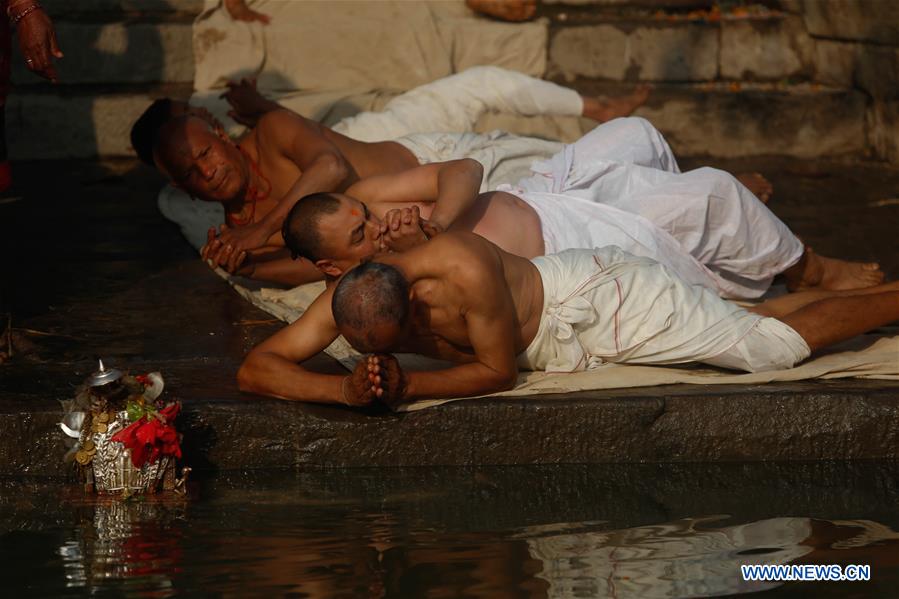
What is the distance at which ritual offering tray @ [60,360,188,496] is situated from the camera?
415 cm

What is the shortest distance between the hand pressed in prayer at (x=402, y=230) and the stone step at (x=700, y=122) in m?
3.68

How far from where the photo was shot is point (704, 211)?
5.38 m

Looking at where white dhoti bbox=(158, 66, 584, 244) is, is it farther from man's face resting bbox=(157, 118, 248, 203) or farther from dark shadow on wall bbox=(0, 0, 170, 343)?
man's face resting bbox=(157, 118, 248, 203)

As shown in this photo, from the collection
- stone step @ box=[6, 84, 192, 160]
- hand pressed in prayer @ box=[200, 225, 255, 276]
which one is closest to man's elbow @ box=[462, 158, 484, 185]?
hand pressed in prayer @ box=[200, 225, 255, 276]

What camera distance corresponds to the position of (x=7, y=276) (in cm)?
602

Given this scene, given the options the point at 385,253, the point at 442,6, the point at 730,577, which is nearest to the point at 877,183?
the point at 442,6

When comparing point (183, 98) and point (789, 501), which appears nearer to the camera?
point (789, 501)

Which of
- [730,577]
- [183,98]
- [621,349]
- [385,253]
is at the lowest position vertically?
[730,577]

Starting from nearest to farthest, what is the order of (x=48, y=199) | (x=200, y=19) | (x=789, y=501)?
(x=789, y=501)
(x=48, y=199)
(x=200, y=19)

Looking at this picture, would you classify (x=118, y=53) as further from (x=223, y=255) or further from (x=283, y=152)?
(x=223, y=255)

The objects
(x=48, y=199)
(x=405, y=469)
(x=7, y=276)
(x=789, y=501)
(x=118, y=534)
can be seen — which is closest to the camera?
(x=118, y=534)

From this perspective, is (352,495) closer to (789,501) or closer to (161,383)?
(161,383)

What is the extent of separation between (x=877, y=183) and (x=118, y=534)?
201 inches

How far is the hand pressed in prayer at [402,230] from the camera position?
4.68 m
